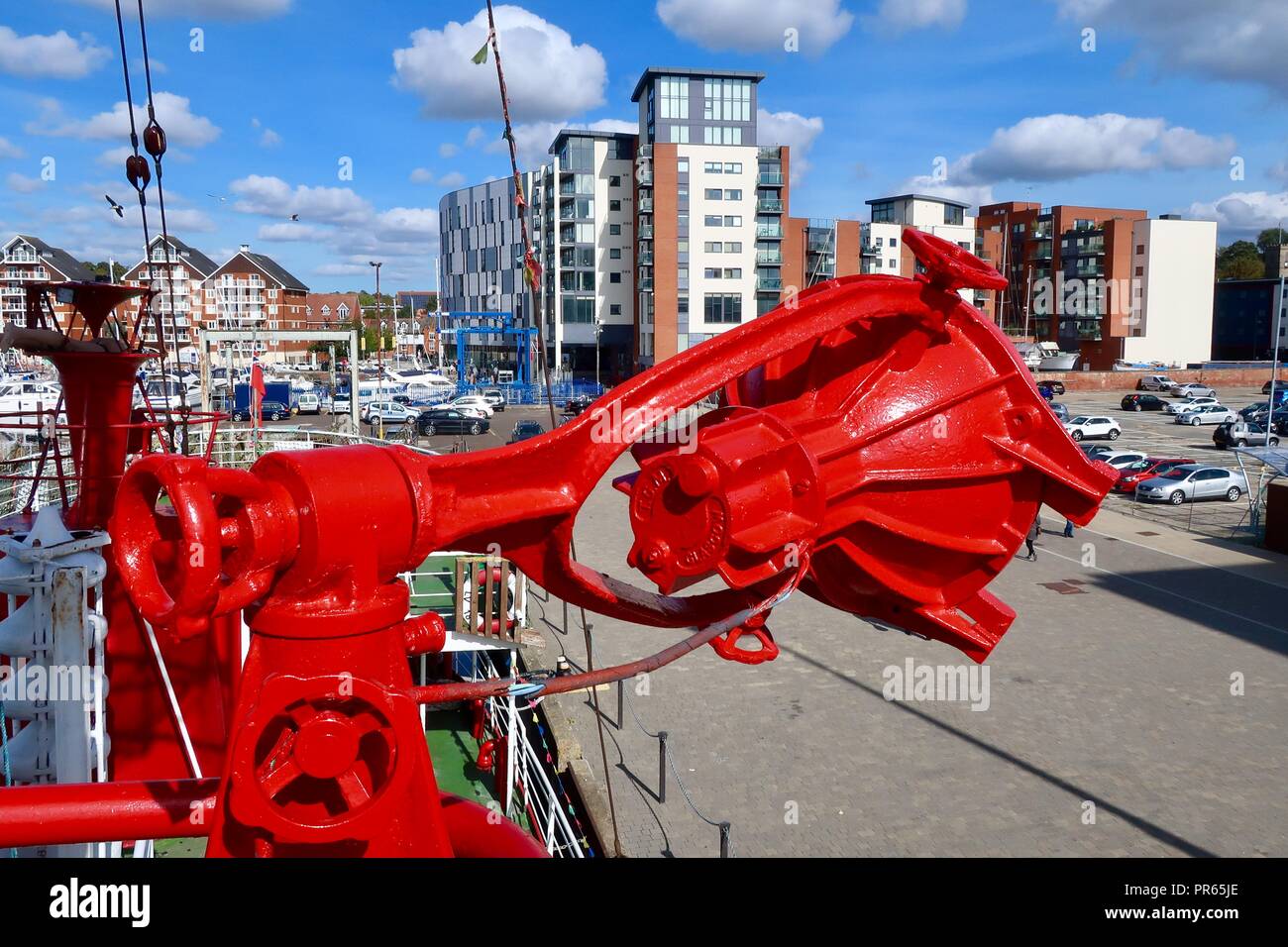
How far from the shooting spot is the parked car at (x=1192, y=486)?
33.1 m

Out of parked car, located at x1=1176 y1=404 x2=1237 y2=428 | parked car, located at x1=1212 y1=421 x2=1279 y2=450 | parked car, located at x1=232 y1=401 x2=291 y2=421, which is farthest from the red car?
parked car, located at x1=232 y1=401 x2=291 y2=421

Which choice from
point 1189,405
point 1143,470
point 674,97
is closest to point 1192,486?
point 1143,470

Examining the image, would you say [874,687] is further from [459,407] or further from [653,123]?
[653,123]

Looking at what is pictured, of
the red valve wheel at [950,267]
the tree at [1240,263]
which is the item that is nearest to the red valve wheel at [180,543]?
the red valve wheel at [950,267]

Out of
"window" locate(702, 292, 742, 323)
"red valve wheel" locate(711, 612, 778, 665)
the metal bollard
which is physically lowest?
the metal bollard

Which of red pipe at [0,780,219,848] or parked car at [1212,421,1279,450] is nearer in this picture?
red pipe at [0,780,219,848]

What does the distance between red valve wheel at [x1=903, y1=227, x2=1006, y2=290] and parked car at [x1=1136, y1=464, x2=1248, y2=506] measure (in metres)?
34.8

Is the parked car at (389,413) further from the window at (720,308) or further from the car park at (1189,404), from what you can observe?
the car park at (1189,404)

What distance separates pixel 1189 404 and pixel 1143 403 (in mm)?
5176

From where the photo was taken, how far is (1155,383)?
71688 millimetres

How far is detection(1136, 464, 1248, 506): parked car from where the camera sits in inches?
1303

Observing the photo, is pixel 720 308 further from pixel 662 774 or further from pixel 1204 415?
pixel 662 774

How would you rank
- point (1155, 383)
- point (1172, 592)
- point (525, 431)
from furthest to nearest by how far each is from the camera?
1. point (1155, 383)
2. point (525, 431)
3. point (1172, 592)

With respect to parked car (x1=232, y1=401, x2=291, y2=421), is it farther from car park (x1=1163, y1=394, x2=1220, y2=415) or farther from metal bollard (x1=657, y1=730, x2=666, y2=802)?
car park (x1=1163, y1=394, x2=1220, y2=415)
